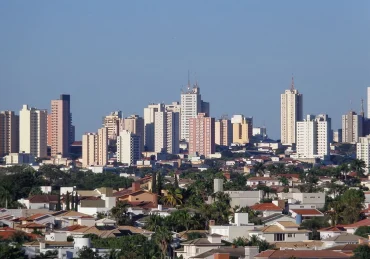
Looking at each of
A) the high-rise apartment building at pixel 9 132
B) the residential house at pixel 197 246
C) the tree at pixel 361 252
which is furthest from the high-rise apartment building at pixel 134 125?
the tree at pixel 361 252

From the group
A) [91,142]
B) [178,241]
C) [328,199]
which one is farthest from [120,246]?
[91,142]

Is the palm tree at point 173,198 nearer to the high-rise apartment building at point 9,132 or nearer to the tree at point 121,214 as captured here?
the tree at point 121,214

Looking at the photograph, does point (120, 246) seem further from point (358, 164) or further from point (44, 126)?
point (44, 126)

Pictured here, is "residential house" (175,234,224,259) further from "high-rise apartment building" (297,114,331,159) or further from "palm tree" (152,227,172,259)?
"high-rise apartment building" (297,114,331,159)

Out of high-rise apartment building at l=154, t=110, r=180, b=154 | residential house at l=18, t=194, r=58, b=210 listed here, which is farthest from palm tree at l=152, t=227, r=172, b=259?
high-rise apartment building at l=154, t=110, r=180, b=154

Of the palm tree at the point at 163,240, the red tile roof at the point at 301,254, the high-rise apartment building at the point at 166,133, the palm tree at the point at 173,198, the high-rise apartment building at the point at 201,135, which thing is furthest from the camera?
the high-rise apartment building at the point at 166,133

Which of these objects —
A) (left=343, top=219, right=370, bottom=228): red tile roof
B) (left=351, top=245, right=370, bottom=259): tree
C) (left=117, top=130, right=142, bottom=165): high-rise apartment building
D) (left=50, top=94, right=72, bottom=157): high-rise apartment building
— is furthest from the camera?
(left=50, top=94, right=72, bottom=157): high-rise apartment building

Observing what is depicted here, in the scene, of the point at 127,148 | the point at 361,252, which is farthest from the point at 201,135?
the point at 361,252
